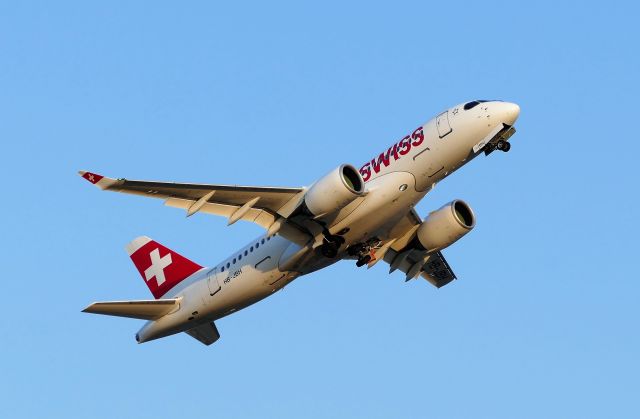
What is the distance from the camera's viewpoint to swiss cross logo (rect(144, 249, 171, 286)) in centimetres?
5075

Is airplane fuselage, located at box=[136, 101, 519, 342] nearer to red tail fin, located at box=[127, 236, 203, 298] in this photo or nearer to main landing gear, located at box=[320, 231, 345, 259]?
main landing gear, located at box=[320, 231, 345, 259]

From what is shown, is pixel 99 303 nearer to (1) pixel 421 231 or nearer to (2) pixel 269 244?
(2) pixel 269 244

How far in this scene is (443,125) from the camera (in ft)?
139

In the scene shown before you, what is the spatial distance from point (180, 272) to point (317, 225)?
9.14 meters

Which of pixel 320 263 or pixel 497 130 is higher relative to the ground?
pixel 497 130

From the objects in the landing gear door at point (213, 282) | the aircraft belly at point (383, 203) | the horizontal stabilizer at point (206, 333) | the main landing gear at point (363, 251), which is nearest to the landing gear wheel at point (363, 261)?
the main landing gear at point (363, 251)

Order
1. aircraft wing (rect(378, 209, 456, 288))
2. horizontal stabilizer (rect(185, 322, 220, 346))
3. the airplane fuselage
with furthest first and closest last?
1. horizontal stabilizer (rect(185, 322, 220, 346))
2. aircraft wing (rect(378, 209, 456, 288))
3. the airplane fuselage

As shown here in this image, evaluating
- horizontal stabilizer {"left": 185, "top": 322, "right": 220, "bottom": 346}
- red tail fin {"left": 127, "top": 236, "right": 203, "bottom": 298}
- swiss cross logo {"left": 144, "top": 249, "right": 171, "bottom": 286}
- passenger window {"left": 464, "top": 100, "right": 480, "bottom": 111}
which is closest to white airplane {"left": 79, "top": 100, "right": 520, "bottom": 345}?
passenger window {"left": 464, "top": 100, "right": 480, "bottom": 111}

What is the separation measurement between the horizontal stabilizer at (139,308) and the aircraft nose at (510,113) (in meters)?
14.7

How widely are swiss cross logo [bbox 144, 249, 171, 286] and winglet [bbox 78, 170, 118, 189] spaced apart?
36.9 ft

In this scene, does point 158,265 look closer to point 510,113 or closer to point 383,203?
point 383,203

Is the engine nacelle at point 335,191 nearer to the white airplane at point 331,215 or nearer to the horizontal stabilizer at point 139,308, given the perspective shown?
the white airplane at point 331,215

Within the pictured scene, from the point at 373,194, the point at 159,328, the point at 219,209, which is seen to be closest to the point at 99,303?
the point at 159,328

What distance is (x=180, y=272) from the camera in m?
50.0
